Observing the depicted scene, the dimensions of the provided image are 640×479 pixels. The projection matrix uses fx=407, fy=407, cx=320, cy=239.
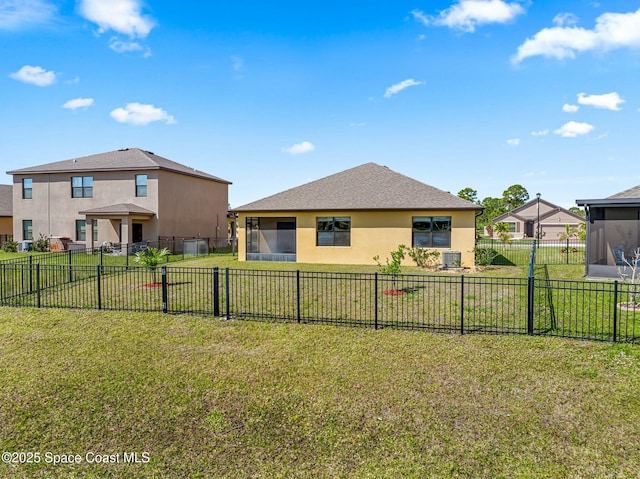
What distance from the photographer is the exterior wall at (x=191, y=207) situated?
95.1ft

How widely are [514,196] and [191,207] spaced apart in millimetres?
90373

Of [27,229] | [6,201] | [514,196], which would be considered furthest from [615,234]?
[514,196]

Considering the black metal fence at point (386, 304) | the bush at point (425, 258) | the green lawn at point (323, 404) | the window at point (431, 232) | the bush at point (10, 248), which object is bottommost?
the green lawn at point (323, 404)

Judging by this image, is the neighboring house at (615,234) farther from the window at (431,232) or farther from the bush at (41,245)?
the bush at (41,245)

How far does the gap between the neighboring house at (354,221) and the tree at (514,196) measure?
271 feet

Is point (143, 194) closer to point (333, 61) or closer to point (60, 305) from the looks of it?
point (333, 61)

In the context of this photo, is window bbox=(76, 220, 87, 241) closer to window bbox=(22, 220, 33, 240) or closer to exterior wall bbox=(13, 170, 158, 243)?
→ exterior wall bbox=(13, 170, 158, 243)

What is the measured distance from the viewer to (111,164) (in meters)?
29.8

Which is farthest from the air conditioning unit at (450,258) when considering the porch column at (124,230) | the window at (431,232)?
the porch column at (124,230)

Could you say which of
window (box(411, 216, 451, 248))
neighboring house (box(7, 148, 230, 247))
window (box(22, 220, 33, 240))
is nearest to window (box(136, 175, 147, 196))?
neighboring house (box(7, 148, 230, 247))

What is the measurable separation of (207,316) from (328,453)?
6.10 metres

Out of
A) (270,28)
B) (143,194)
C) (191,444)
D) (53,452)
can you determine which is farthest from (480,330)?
(143,194)

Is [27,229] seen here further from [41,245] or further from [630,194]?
[630,194]

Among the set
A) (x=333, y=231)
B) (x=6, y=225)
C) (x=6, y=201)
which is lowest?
(x=333, y=231)
